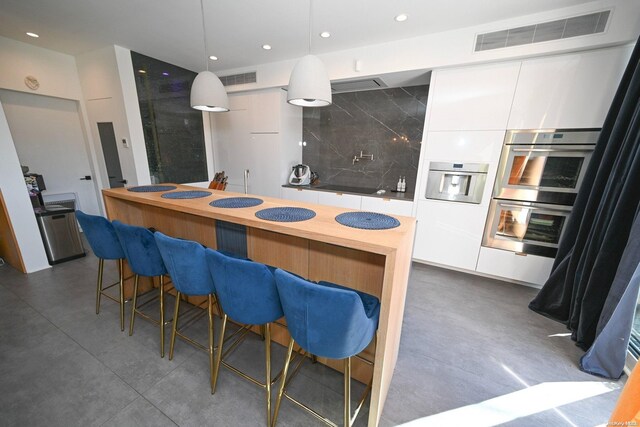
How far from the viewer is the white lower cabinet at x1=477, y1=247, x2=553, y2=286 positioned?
252 centimetres

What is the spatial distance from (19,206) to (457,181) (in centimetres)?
487

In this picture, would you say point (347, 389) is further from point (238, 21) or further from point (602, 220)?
point (238, 21)

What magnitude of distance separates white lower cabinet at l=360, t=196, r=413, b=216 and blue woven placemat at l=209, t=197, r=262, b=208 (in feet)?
5.94

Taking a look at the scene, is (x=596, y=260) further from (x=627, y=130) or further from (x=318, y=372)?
(x=318, y=372)

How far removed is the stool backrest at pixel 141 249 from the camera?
5.05 ft

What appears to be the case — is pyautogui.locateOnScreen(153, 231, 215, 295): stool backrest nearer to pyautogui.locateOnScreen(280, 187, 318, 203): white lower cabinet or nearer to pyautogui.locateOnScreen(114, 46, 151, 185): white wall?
pyautogui.locateOnScreen(280, 187, 318, 203): white lower cabinet

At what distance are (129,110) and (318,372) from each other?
3.77m

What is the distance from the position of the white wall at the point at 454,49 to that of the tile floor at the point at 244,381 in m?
2.43

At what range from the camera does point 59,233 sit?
9.61 feet

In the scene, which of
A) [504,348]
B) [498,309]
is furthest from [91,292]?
[498,309]

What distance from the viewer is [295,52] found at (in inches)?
121

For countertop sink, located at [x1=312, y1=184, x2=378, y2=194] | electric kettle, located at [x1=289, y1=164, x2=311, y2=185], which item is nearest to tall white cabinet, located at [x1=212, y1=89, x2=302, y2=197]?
electric kettle, located at [x1=289, y1=164, x2=311, y2=185]

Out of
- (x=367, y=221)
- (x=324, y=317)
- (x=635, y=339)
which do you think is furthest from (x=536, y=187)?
(x=324, y=317)

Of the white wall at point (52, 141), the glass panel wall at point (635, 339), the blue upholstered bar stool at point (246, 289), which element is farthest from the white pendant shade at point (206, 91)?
the glass panel wall at point (635, 339)
